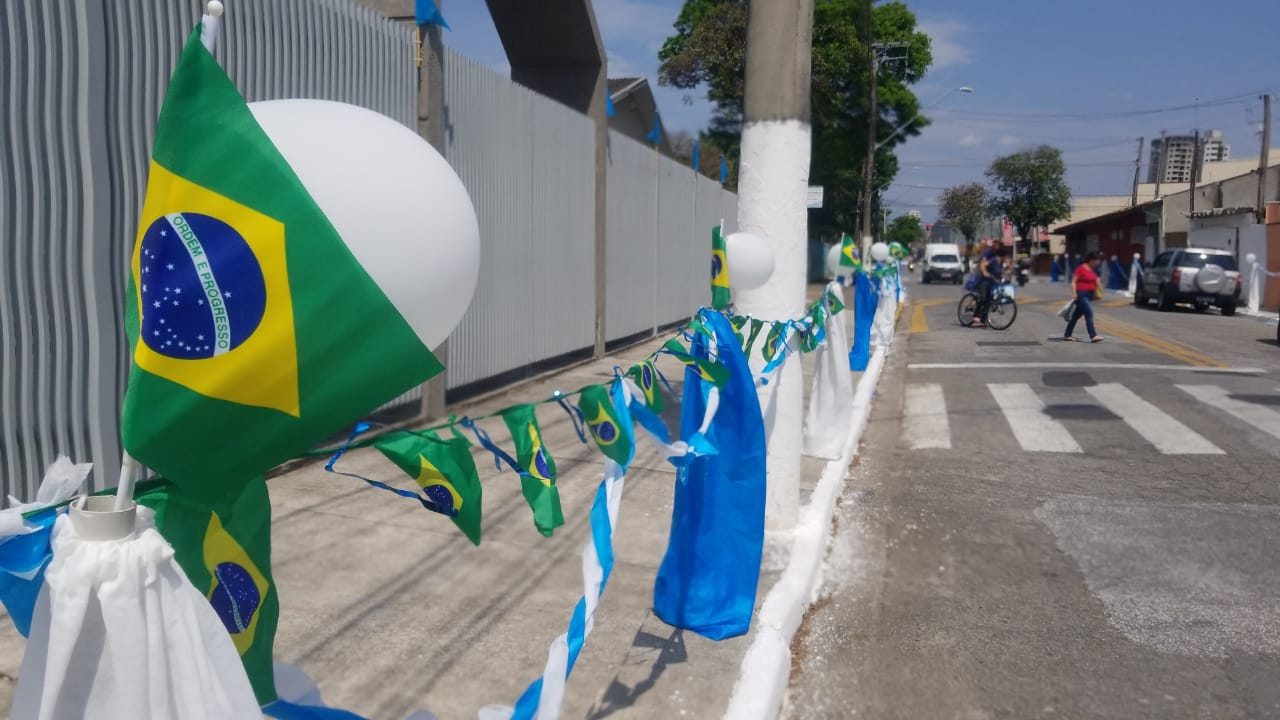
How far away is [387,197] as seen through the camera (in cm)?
178

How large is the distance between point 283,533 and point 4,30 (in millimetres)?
2653

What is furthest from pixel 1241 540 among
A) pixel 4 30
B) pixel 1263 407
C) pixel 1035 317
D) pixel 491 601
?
pixel 1035 317

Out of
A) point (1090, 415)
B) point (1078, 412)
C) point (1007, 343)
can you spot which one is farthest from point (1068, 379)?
point (1007, 343)

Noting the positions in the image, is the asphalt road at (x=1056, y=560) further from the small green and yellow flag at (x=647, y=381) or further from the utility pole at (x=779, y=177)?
the small green and yellow flag at (x=647, y=381)

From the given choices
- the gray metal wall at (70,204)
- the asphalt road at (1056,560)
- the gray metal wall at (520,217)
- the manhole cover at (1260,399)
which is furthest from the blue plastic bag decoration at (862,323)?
the gray metal wall at (70,204)

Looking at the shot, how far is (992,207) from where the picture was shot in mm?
16094

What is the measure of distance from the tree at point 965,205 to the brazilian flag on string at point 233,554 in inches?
575

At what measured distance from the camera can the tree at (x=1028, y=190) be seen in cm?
1661

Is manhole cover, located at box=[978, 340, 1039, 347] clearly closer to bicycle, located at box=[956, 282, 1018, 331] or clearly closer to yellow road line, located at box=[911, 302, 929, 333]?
bicycle, located at box=[956, 282, 1018, 331]

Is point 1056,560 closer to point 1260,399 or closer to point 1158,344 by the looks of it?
point 1260,399

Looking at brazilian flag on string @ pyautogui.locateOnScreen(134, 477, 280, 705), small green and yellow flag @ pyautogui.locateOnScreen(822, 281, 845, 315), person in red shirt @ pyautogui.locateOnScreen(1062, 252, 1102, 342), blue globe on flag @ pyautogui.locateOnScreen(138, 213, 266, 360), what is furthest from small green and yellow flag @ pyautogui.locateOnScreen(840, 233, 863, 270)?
blue globe on flag @ pyautogui.locateOnScreen(138, 213, 266, 360)

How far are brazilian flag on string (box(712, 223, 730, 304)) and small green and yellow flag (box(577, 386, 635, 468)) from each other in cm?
195

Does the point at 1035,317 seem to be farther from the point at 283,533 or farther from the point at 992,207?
the point at 283,533

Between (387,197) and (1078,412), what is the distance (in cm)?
984
